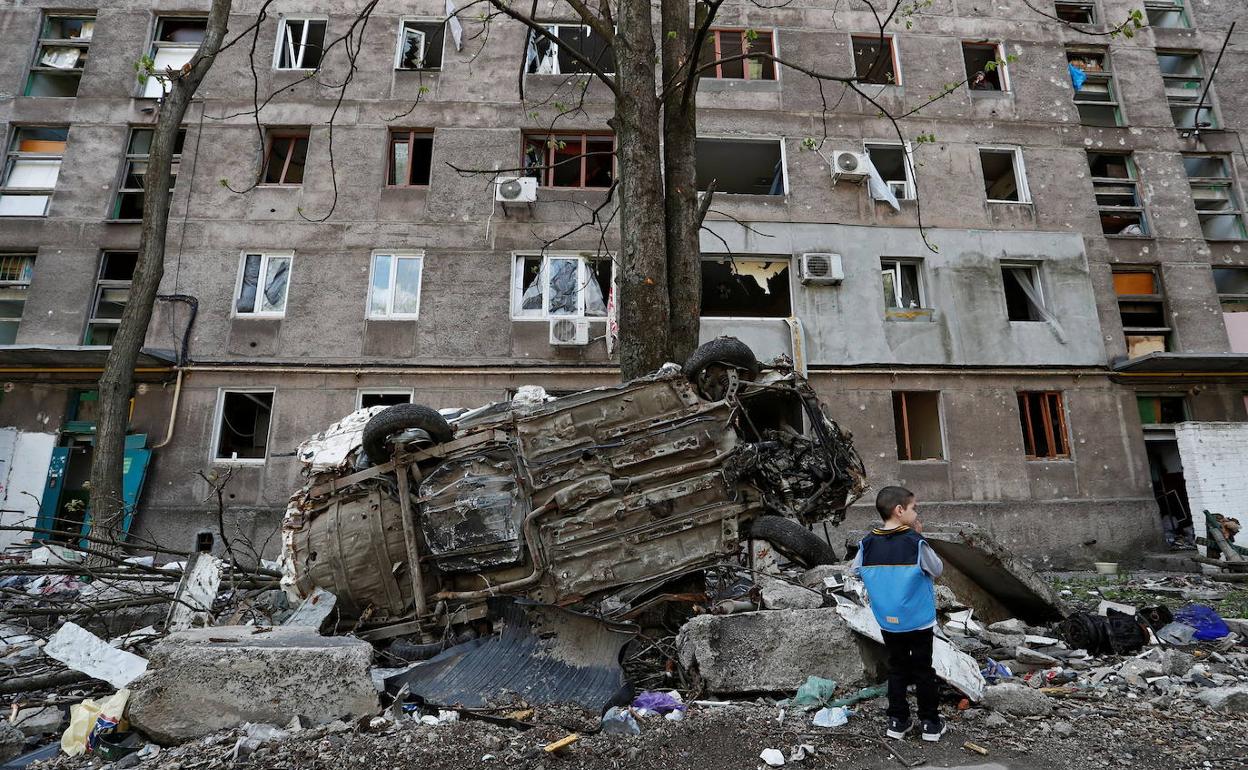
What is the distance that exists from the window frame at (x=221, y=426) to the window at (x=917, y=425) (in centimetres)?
1220

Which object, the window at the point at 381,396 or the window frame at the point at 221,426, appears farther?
the window at the point at 381,396

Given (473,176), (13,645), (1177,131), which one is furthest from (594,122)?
(1177,131)

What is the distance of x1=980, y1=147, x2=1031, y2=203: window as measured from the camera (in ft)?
47.8

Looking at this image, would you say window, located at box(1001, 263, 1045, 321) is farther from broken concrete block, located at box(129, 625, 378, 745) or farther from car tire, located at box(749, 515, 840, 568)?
broken concrete block, located at box(129, 625, 378, 745)

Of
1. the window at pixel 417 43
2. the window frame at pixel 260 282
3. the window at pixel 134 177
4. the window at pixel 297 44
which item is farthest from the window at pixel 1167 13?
the window at pixel 134 177

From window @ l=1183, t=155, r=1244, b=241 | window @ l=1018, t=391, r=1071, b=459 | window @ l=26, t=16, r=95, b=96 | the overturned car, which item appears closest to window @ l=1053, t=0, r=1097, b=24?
window @ l=1183, t=155, r=1244, b=241

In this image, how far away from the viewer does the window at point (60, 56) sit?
1446 centimetres

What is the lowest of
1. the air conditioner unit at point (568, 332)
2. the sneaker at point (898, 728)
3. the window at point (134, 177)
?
the sneaker at point (898, 728)

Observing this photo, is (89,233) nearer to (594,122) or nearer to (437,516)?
(594,122)

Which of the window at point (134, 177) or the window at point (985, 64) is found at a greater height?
the window at point (985, 64)

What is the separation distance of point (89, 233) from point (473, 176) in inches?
318

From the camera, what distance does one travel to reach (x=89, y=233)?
43.7 feet

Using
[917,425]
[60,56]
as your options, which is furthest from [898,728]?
[60,56]

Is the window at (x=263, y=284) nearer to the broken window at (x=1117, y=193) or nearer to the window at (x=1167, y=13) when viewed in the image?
the broken window at (x=1117, y=193)
